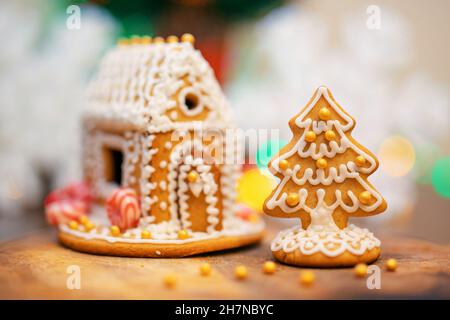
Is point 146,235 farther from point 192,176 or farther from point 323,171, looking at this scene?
point 323,171

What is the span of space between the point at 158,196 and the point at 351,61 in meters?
3.24

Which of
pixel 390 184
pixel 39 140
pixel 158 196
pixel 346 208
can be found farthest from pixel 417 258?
pixel 39 140

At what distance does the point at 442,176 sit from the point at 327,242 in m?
5.03

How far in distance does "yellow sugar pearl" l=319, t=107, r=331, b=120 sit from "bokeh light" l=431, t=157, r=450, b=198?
4.65 metres

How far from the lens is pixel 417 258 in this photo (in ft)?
11.5

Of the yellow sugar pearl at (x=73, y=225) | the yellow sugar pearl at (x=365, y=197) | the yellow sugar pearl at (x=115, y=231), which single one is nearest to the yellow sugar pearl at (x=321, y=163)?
the yellow sugar pearl at (x=365, y=197)

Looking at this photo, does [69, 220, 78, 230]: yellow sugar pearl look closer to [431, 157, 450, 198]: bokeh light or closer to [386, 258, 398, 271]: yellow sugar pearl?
[386, 258, 398, 271]: yellow sugar pearl

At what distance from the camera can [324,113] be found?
3.30m

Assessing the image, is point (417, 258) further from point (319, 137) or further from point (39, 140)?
point (39, 140)

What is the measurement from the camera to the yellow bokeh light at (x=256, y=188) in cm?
605

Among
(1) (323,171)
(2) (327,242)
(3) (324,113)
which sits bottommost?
(2) (327,242)

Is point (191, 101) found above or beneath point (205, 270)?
above

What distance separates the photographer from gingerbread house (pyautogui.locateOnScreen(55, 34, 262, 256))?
12.3 feet

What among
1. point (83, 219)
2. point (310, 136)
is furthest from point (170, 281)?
point (83, 219)
